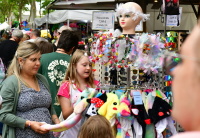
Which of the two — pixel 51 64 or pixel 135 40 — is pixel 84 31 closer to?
pixel 51 64

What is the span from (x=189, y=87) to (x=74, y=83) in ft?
11.3

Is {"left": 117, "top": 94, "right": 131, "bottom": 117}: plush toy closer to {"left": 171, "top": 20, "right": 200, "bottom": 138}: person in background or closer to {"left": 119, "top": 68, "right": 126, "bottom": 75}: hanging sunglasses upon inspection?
{"left": 119, "top": 68, "right": 126, "bottom": 75}: hanging sunglasses

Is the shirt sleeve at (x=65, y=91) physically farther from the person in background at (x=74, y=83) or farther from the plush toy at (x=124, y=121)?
→ the plush toy at (x=124, y=121)

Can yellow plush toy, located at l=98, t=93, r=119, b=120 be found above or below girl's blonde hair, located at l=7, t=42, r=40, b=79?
below

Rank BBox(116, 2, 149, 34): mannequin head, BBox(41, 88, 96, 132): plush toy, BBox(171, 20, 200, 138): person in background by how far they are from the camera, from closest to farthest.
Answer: BBox(171, 20, 200, 138): person in background < BBox(41, 88, 96, 132): plush toy < BBox(116, 2, 149, 34): mannequin head

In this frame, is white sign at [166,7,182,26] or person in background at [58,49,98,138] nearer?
person in background at [58,49,98,138]

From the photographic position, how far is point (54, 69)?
4.96 m

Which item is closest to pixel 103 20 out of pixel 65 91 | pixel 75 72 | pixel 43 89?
pixel 75 72

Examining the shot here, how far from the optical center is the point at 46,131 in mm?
3568

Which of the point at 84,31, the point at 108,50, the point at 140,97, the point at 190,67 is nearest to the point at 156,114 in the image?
the point at 140,97

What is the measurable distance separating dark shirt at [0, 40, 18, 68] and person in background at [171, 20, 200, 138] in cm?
739

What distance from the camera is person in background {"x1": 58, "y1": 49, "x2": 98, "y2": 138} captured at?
427 cm

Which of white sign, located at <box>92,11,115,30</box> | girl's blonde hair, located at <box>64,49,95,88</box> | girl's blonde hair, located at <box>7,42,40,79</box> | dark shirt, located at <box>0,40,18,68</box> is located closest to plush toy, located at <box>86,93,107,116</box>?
girl's blonde hair, located at <box>64,49,95,88</box>

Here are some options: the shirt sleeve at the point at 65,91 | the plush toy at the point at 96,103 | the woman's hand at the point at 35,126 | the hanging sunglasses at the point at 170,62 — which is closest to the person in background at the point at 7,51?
the shirt sleeve at the point at 65,91
